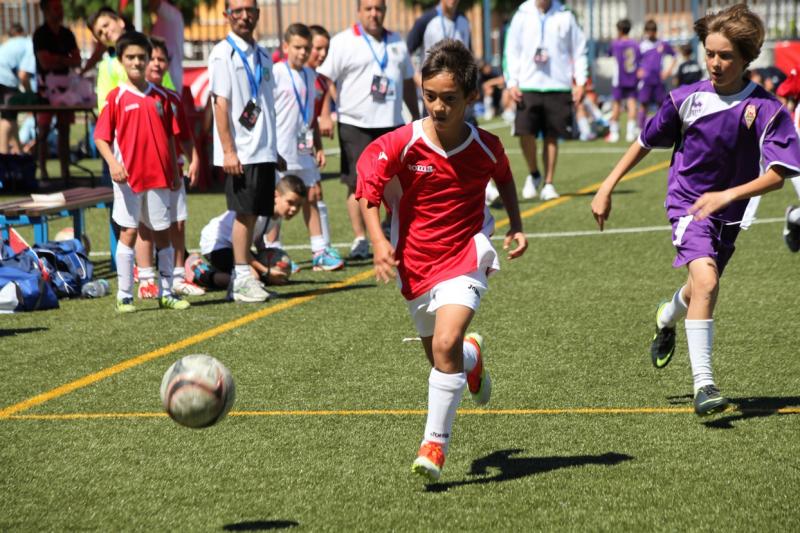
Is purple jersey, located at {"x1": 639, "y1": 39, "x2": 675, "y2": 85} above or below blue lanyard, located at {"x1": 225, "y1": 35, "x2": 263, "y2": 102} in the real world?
below

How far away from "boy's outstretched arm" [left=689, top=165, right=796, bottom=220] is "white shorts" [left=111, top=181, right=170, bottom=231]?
14.7 ft

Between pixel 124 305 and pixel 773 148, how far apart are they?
16.2 feet

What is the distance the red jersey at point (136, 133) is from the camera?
9.35m

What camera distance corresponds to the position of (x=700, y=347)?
6223 mm

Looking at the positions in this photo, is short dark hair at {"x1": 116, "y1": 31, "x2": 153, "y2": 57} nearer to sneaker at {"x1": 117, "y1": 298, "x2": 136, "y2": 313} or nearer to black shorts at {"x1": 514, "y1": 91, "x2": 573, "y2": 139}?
sneaker at {"x1": 117, "y1": 298, "x2": 136, "y2": 313}

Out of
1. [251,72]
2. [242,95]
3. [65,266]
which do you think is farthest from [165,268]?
[251,72]

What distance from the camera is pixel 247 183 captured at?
379 inches

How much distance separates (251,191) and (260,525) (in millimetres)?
5056

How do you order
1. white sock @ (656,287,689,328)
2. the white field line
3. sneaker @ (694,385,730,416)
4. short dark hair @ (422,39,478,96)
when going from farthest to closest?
the white field line, white sock @ (656,287,689,328), sneaker @ (694,385,730,416), short dark hair @ (422,39,478,96)

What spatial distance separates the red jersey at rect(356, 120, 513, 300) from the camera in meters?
5.60

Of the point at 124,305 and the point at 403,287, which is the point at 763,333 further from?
the point at 124,305

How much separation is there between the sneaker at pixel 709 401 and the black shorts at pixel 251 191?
4369mm

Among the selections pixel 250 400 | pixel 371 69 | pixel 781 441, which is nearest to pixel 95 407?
pixel 250 400

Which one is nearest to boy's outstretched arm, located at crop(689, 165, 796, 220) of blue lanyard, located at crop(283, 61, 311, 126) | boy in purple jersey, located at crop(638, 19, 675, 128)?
blue lanyard, located at crop(283, 61, 311, 126)
